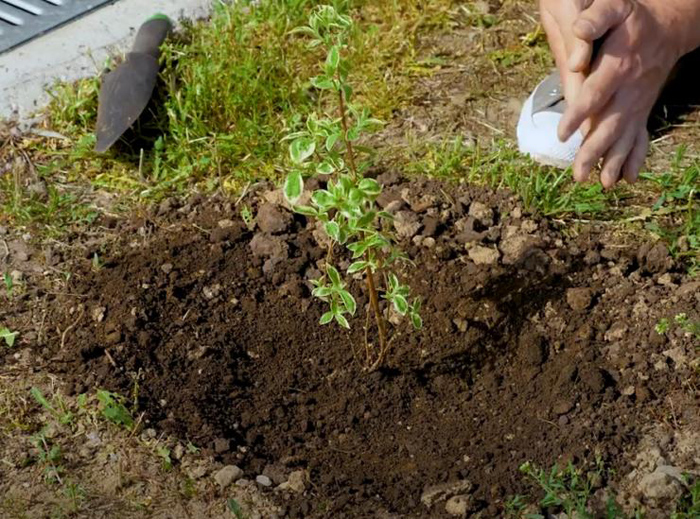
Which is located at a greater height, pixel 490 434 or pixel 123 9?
pixel 123 9

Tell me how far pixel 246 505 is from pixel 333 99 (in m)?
1.71

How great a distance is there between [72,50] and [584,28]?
1.93 meters

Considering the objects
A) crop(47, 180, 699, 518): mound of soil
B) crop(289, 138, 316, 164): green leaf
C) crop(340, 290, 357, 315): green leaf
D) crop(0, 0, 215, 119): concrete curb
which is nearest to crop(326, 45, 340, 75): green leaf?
crop(289, 138, 316, 164): green leaf

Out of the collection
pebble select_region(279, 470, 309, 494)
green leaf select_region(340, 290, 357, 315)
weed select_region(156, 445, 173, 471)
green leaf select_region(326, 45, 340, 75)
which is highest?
green leaf select_region(326, 45, 340, 75)

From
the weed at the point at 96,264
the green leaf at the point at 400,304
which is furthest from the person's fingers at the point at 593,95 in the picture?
the weed at the point at 96,264

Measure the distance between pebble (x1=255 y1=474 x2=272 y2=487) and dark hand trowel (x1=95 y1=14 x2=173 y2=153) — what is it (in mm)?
1403

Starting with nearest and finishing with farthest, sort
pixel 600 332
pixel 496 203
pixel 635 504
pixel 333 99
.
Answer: pixel 635 504 < pixel 600 332 < pixel 496 203 < pixel 333 99

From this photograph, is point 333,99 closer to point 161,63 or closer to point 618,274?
point 161,63

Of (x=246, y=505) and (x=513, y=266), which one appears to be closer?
(x=246, y=505)

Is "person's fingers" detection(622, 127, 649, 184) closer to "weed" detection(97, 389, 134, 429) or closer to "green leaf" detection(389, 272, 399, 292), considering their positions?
"green leaf" detection(389, 272, 399, 292)

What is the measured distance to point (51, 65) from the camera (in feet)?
13.6

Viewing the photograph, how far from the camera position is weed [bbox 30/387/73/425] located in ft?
9.86

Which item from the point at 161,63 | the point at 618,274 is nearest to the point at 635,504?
the point at 618,274

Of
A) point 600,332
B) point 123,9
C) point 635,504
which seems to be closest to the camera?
point 635,504
